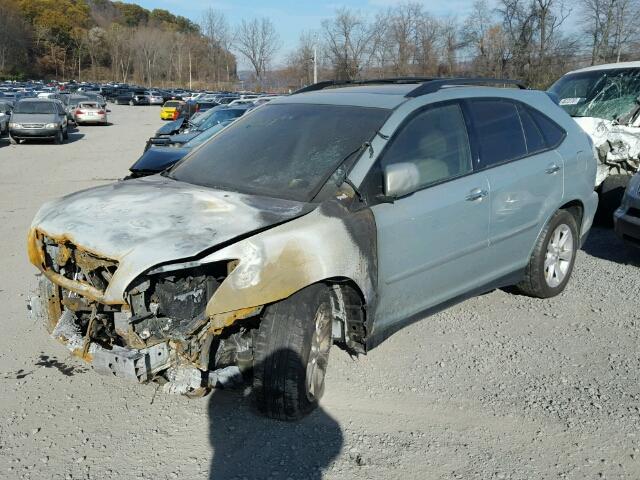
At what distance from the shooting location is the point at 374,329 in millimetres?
3721

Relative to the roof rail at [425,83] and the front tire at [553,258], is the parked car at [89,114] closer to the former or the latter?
the roof rail at [425,83]

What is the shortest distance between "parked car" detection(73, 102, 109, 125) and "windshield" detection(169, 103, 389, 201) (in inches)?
1118

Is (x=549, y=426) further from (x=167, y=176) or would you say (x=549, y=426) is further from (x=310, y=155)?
(x=167, y=176)

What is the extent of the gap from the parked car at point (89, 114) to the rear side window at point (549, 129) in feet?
95.2

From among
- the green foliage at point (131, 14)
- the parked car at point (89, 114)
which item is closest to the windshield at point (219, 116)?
the parked car at point (89, 114)

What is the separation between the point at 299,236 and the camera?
324 centimetres

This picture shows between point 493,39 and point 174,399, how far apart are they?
39.6 m

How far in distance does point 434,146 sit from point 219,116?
32.2ft

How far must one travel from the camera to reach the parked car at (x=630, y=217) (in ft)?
20.1

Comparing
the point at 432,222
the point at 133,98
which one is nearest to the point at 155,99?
the point at 133,98

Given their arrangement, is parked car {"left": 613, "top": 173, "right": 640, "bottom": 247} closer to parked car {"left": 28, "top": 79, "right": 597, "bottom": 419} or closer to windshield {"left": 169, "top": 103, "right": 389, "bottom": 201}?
parked car {"left": 28, "top": 79, "right": 597, "bottom": 419}

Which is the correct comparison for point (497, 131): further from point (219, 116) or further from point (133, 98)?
point (133, 98)

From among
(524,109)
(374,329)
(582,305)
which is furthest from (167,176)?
(582,305)

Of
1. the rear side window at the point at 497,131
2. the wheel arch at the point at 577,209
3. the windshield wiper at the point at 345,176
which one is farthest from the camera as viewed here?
the wheel arch at the point at 577,209
